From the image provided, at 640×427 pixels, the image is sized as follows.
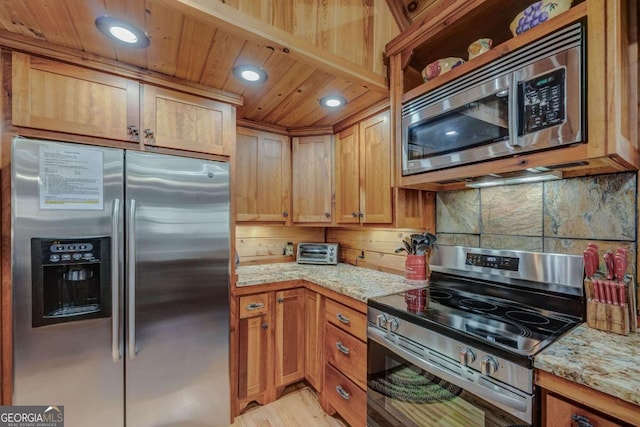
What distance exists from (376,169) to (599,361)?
1440 millimetres

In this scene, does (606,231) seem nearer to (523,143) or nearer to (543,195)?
(543,195)

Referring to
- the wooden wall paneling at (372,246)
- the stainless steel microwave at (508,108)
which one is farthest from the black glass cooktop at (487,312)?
the stainless steel microwave at (508,108)

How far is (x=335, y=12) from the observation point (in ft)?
5.06

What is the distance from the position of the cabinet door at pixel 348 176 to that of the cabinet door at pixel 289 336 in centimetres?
69

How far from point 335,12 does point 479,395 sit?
1932mm

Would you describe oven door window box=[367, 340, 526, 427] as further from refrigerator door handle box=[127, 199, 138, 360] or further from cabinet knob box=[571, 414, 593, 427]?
refrigerator door handle box=[127, 199, 138, 360]

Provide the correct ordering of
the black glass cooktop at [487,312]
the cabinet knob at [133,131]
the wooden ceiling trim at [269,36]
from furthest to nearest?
the cabinet knob at [133,131] → the wooden ceiling trim at [269,36] → the black glass cooktop at [487,312]

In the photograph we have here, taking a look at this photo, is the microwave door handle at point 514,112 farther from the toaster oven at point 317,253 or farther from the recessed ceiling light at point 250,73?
the toaster oven at point 317,253

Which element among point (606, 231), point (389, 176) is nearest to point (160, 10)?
point (389, 176)

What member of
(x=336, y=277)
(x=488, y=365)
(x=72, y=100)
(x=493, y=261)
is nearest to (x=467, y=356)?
(x=488, y=365)

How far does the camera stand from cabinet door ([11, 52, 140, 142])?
1304 millimetres

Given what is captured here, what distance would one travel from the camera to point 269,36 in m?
1.31

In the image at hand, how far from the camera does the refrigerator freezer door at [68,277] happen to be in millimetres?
1244

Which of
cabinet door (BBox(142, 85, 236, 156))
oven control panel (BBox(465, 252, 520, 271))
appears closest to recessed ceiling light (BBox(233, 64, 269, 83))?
cabinet door (BBox(142, 85, 236, 156))
